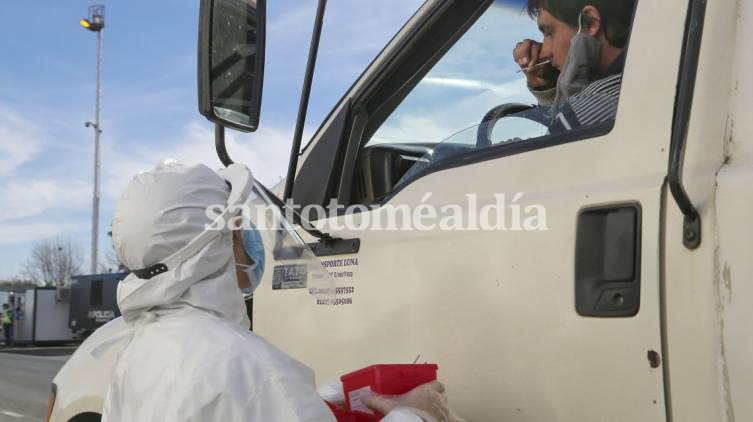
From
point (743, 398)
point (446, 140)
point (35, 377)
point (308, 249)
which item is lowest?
point (35, 377)

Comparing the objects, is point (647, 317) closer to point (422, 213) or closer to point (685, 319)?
point (685, 319)

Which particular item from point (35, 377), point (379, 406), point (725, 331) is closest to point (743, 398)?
point (725, 331)

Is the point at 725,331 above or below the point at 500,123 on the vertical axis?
below

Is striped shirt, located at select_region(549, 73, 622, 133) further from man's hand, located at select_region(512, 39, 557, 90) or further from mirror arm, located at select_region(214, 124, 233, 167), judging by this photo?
mirror arm, located at select_region(214, 124, 233, 167)

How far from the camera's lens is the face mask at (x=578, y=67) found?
2.00 metres

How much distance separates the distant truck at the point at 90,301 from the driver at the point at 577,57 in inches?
953

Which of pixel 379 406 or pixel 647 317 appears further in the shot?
pixel 379 406

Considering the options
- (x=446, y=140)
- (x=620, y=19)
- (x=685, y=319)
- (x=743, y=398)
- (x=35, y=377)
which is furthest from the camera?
(x=35, y=377)

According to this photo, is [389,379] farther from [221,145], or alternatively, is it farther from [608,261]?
[221,145]

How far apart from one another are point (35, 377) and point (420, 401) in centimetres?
1426

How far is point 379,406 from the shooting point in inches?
73.0

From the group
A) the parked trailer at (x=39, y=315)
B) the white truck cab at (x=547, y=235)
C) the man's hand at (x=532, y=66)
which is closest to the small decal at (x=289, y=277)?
the white truck cab at (x=547, y=235)

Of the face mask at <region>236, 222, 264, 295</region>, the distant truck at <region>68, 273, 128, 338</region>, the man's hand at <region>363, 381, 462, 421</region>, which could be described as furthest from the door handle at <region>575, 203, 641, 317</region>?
the distant truck at <region>68, 273, 128, 338</region>

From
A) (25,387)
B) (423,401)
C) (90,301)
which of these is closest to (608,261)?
(423,401)
